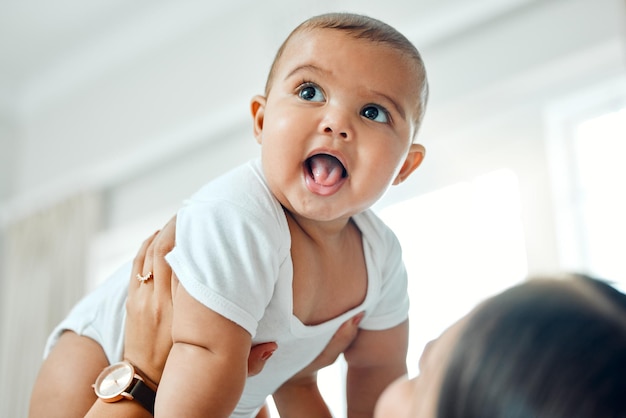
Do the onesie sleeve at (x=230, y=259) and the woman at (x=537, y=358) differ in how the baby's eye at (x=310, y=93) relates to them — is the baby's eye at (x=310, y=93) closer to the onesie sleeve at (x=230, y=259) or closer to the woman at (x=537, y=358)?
the onesie sleeve at (x=230, y=259)

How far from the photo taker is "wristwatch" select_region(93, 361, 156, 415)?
82 cm

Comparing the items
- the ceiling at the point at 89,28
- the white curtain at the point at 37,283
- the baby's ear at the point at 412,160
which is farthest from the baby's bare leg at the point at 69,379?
the white curtain at the point at 37,283

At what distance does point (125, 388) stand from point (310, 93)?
15.1 inches

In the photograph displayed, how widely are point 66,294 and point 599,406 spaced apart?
467cm

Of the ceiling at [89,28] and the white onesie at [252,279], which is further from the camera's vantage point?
the ceiling at [89,28]

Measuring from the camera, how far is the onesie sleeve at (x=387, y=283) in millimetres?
1055

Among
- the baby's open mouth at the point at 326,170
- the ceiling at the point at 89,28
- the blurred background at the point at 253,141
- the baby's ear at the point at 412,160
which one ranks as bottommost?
the baby's open mouth at the point at 326,170

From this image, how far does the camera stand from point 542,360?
39 cm

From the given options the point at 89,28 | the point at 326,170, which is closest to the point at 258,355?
the point at 326,170

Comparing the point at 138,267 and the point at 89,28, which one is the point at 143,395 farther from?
the point at 89,28

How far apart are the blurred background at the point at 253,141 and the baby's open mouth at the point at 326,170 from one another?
1675 mm

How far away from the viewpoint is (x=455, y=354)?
0.42 meters

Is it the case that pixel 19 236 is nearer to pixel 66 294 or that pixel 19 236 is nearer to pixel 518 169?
pixel 66 294

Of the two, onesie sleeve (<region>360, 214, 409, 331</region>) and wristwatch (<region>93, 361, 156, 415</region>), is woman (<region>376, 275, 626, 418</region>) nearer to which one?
wristwatch (<region>93, 361, 156, 415</region>)
